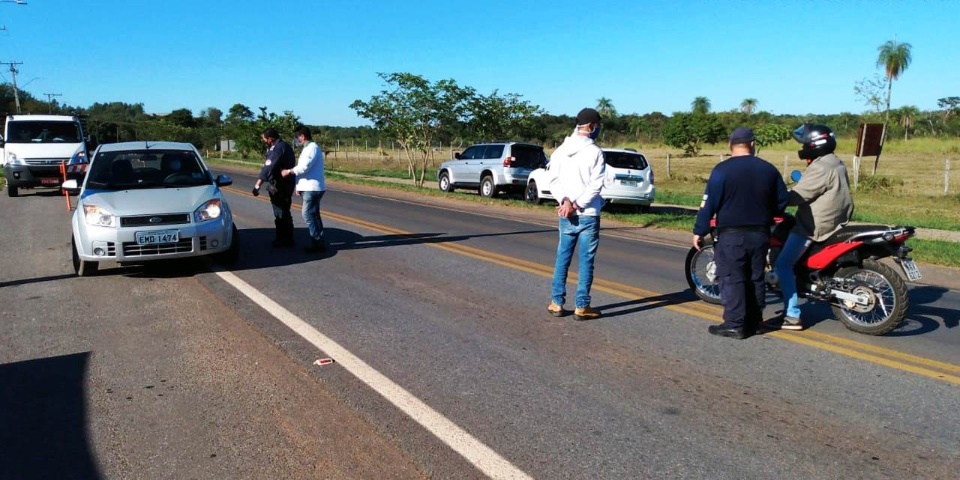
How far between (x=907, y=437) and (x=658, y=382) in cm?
147

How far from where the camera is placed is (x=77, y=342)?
19.1 feet

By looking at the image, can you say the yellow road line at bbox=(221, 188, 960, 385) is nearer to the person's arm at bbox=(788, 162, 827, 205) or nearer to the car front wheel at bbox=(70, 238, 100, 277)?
the person's arm at bbox=(788, 162, 827, 205)

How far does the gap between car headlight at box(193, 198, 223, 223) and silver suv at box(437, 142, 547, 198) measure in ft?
45.5

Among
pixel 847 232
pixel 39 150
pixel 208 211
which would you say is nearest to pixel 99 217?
pixel 208 211

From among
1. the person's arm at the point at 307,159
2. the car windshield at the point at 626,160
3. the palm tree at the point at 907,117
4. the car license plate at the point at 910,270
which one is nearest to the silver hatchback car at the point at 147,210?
the person's arm at the point at 307,159

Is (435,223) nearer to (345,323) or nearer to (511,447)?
(345,323)

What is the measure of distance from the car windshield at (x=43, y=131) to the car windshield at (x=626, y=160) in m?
15.6

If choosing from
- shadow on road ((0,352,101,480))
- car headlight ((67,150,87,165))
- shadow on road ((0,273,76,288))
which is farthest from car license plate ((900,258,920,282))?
car headlight ((67,150,87,165))

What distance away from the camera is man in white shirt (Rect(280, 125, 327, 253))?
9.90 metres

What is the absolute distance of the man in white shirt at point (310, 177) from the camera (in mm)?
9902

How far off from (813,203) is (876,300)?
969 millimetres

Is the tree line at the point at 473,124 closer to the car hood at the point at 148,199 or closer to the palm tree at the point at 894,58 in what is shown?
the palm tree at the point at 894,58

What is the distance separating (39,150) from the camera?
20422 mm

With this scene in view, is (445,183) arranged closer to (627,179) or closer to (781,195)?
(627,179)
